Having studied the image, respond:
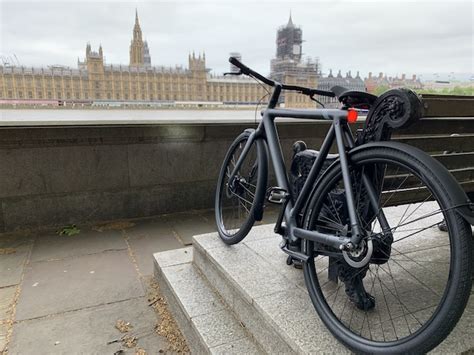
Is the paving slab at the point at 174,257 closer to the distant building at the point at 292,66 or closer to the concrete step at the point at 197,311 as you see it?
the concrete step at the point at 197,311

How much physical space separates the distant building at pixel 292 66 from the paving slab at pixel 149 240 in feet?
5.56

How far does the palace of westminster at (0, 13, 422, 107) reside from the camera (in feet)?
14.4

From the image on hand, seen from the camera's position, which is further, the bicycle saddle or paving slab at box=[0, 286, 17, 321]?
paving slab at box=[0, 286, 17, 321]

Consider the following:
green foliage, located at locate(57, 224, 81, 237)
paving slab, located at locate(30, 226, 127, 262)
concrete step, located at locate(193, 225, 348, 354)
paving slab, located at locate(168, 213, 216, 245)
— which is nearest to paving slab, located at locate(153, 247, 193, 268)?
concrete step, located at locate(193, 225, 348, 354)

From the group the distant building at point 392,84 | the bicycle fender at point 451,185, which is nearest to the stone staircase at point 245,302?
the bicycle fender at point 451,185

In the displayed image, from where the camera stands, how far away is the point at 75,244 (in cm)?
335

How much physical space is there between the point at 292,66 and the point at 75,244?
9.40 ft

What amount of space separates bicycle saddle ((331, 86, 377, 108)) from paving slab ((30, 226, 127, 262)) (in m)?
2.44

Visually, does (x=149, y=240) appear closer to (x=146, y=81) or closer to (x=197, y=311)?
(x=197, y=311)

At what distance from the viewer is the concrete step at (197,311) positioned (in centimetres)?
183

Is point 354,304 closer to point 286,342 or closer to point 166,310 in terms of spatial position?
point 286,342

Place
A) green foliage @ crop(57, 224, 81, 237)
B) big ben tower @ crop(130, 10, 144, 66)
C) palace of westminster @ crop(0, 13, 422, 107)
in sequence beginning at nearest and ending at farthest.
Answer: green foliage @ crop(57, 224, 81, 237) < palace of westminster @ crop(0, 13, 422, 107) < big ben tower @ crop(130, 10, 144, 66)

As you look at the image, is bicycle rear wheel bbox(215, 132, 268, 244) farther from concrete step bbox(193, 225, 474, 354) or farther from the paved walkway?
the paved walkway

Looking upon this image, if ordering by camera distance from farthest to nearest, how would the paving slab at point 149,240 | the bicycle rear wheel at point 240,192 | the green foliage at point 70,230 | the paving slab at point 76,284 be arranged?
the green foliage at point 70,230
the paving slab at point 149,240
the paving slab at point 76,284
the bicycle rear wheel at point 240,192
